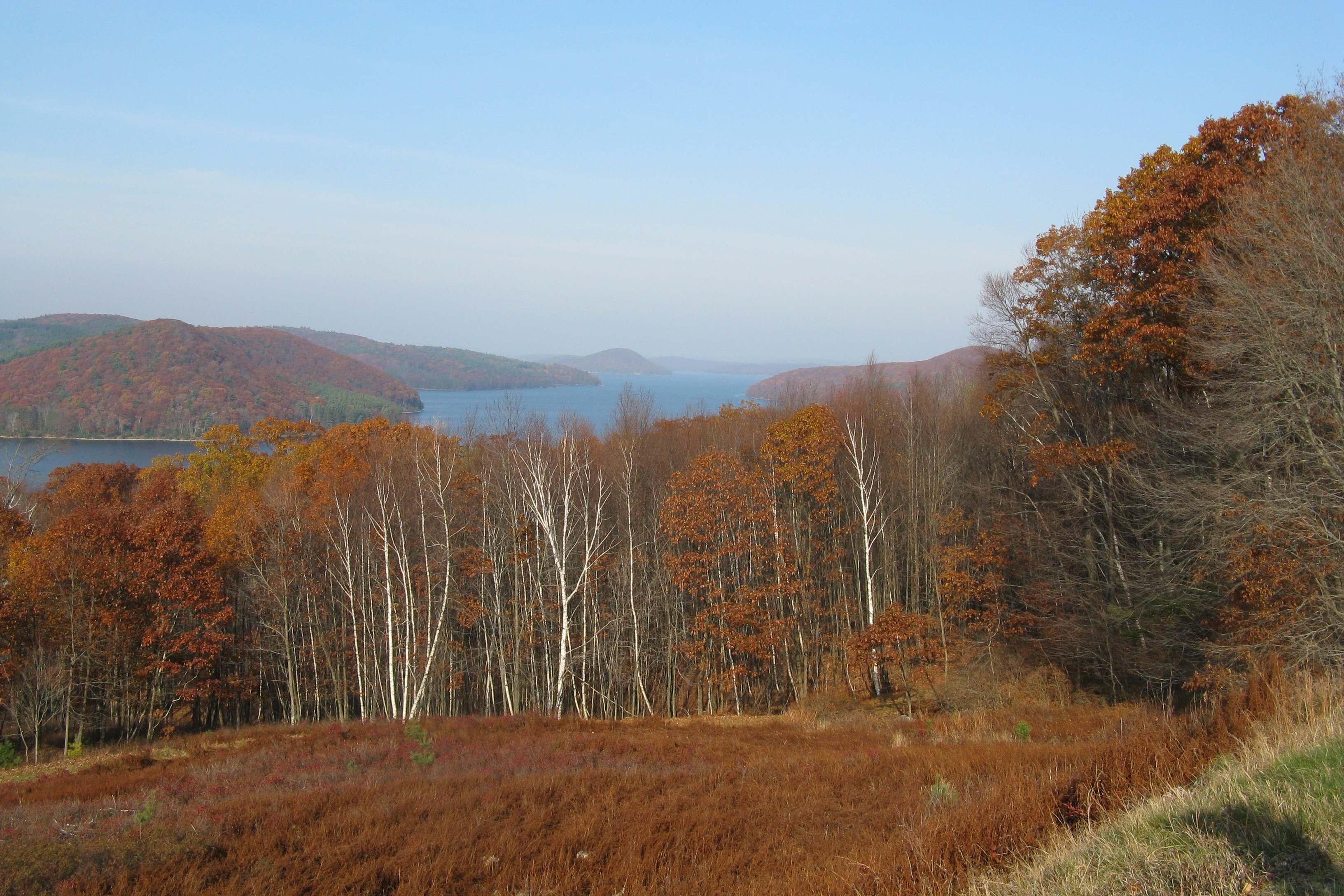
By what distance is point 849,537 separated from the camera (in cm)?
3198

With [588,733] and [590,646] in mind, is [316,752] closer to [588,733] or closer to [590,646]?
[588,733]

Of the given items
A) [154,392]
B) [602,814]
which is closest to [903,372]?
[602,814]

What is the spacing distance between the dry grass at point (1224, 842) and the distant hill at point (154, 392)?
11132 centimetres

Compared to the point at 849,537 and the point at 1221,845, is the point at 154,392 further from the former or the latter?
the point at 1221,845

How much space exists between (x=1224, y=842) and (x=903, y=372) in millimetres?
54169

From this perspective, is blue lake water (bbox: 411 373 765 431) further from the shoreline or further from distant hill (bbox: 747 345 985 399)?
the shoreline

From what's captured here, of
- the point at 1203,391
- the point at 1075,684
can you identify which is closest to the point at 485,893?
the point at 1203,391

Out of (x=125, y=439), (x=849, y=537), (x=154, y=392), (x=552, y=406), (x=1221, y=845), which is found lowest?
(x=849, y=537)

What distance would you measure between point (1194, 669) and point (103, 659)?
33076 mm

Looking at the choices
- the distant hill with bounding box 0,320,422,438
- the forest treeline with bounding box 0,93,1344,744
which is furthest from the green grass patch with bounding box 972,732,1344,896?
the distant hill with bounding box 0,320,422,438

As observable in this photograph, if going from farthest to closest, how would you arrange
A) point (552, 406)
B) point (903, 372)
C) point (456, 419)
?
1. point (552, 406)
2. point (456, 419)
3. point (903, 372)

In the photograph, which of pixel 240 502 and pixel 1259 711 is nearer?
pixel 1259 711

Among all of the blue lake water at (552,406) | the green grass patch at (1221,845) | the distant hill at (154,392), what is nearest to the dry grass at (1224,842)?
the green grass patch at (1221,845)

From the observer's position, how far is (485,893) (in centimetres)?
711
